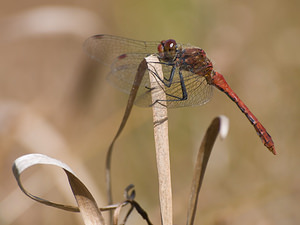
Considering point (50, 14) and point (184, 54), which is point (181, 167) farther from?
point (50, 14)

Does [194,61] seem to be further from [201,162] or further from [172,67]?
[201,162]

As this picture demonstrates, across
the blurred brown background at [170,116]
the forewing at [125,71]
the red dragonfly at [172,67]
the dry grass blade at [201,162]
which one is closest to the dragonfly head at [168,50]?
the red dragonfly at [172,67]

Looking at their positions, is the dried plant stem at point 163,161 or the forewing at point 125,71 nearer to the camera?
the dried plant stem at point 163,161

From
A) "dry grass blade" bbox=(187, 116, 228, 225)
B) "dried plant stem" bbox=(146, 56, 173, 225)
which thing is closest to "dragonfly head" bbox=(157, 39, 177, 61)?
"dried plant stem" bbox=(146, 56, 173, 225)

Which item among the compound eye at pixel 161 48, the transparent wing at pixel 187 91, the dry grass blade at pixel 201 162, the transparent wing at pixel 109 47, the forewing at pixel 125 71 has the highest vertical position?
the transparent wing at pixel 109 47

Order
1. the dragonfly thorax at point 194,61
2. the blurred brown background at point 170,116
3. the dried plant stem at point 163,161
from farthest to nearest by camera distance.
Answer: the blurred brown background at point 170,116 → the dragonfly thorax at point 194,61 → the dried plant stem at point 163,161

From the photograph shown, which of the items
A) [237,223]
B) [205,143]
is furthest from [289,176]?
[205,143]

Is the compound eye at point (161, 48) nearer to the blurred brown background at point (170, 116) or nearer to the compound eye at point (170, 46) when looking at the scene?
the compound eye at point (170, 46)
